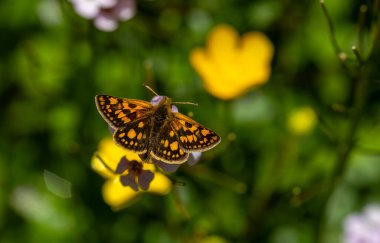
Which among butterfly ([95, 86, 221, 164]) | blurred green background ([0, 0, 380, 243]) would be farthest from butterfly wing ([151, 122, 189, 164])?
blurred green background ([0, 0, 380, 243])

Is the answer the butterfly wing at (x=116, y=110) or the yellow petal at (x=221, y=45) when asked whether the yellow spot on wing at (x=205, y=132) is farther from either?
the yellow petal at (x=221, y=45)

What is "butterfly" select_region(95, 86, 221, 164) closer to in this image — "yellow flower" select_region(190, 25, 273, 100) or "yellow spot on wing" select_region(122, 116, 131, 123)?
"yellow spot on wing" select_region(122, 116, 131, 123)

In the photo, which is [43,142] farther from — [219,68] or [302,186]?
[302,186]

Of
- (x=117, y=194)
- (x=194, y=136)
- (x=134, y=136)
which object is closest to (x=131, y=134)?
(x=134, y=136)

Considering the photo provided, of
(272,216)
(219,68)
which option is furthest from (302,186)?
(219,68)

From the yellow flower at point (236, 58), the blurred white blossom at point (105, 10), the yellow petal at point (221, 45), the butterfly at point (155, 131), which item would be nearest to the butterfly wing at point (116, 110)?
the butterfly at point (155, 131)

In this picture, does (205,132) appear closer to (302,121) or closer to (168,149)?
(168,149)
